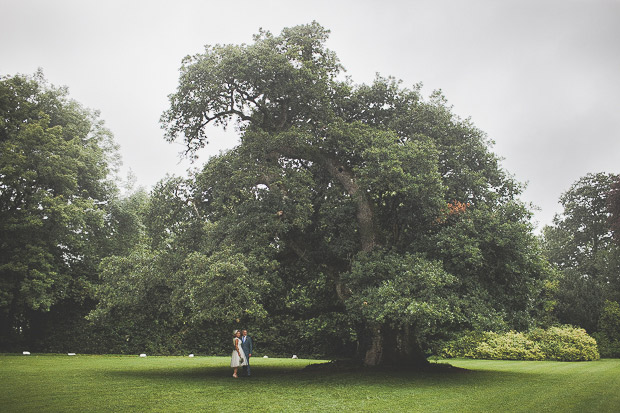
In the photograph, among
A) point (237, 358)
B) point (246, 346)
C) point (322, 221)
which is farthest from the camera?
point (322, 221)

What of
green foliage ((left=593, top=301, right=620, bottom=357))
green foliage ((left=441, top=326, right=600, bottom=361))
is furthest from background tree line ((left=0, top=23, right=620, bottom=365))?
green foliage ((left=593, top=301, right=620, bottom=357))

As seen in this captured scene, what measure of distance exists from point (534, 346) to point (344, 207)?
733 inches

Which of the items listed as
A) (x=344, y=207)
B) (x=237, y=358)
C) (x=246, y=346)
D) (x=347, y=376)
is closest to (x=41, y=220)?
(x=246, y=346)

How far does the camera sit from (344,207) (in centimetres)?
1681

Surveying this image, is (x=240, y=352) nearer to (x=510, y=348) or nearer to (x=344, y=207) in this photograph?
(x=344, y=207)

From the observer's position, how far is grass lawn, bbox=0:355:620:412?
912cm

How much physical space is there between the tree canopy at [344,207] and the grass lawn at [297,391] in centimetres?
188

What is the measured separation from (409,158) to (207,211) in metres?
7.80

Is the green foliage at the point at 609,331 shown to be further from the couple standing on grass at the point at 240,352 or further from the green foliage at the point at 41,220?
the green foliage at the point at 41,220

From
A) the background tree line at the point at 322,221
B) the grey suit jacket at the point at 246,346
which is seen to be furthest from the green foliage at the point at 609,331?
the grey suit jacket at the point at 246,346

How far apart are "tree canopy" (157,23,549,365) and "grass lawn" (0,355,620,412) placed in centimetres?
188

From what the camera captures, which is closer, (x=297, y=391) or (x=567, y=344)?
(x=297, y=391)

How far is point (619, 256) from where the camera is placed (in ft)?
107

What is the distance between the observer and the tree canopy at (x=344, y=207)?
13.6 metres
